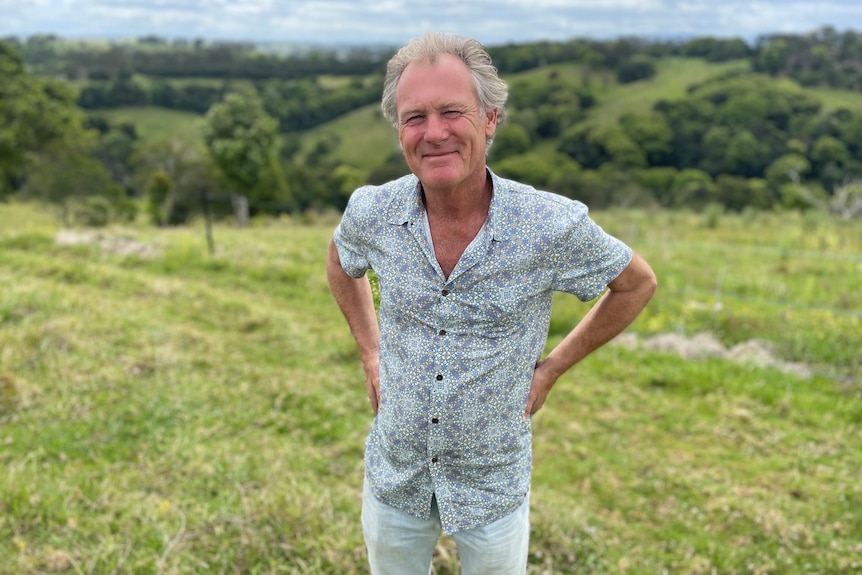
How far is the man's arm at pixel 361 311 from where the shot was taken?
211 centimetres

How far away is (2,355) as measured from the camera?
190 inches

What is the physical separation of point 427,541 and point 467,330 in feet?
2.36

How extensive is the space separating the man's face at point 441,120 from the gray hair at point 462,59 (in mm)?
19

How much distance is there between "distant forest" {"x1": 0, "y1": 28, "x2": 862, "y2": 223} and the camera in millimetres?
23594

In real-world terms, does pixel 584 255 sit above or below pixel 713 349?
above

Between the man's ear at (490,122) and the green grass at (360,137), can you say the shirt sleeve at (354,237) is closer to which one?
the man's ear at (490,122)

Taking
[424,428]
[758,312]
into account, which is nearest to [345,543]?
[424,428]

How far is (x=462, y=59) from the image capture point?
163 centimetres

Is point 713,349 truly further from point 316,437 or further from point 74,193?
point 74,193

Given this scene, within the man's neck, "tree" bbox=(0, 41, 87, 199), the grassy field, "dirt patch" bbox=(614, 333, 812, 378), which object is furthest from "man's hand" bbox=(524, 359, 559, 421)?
"tree" bbox=(0, 41, 87, 199)

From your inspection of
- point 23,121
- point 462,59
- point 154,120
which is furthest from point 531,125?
point 462,59

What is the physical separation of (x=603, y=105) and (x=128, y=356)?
5961cm

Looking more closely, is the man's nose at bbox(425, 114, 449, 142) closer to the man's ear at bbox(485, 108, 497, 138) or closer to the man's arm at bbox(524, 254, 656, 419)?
the man's ear at bbox(485, 108, 497, 138)

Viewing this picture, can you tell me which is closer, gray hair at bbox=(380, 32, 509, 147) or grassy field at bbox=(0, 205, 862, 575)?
gray hair at bbox=(380, 32, 509, 147)
